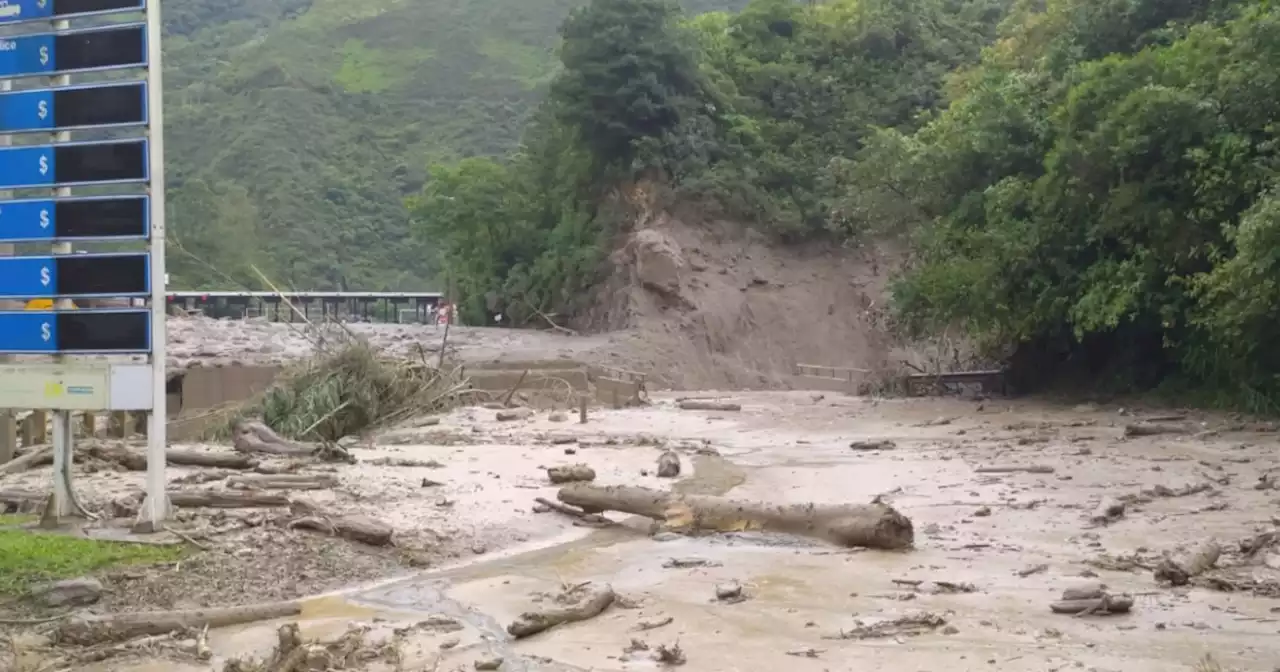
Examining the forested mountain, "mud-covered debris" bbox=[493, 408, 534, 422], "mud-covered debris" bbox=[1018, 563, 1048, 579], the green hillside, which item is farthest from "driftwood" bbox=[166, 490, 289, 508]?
the green hillside

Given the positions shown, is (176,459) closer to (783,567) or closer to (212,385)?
(783,567)

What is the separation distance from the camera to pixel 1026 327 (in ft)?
72.4

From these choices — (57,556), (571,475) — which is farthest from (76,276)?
(571,475)

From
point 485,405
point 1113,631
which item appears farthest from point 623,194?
point 1113,631

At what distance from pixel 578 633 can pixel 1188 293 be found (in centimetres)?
1472

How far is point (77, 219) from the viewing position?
9.05 m

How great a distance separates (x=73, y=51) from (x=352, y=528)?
393cm

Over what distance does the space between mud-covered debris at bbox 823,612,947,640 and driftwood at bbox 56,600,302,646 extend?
3278 millimetres

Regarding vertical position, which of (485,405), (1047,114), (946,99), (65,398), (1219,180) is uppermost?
(946,99)

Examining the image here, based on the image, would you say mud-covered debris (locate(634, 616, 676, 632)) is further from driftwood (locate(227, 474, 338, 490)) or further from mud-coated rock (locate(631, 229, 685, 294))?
mud-coated rock (locate(631, 229, 685, 294))

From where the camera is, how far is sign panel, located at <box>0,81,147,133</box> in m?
8.94

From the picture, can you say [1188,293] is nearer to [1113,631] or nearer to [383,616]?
[1113,631]

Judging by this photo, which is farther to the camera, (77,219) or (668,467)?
(668,467)

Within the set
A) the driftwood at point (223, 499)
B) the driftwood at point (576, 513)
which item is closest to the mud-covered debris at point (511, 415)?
the driftwood at point (576, 513)
